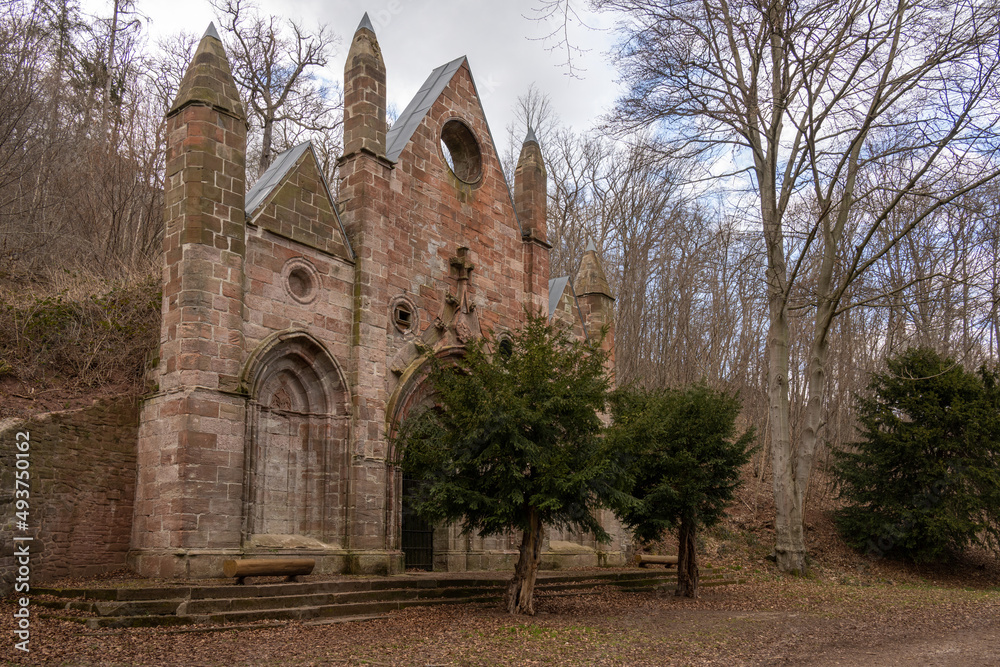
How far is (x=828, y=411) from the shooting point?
28438mm

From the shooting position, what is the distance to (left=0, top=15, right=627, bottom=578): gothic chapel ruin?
440 inches

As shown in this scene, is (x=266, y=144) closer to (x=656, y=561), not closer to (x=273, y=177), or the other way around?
(x=273, y=177)

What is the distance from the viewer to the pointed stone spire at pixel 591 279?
70.8 ft

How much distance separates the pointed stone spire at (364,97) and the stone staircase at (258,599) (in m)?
7.78

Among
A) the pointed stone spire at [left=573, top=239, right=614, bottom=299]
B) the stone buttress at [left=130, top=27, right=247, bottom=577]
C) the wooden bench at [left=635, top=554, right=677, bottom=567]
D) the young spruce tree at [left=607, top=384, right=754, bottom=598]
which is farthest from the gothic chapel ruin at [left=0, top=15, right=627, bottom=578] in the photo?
the pointed stone spire at [left=573, top=239, right=614, bottom=299]

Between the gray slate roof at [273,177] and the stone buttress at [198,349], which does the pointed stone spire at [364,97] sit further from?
the stone buttress at [198,349]

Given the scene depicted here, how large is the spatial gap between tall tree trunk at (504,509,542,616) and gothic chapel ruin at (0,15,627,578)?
264cm

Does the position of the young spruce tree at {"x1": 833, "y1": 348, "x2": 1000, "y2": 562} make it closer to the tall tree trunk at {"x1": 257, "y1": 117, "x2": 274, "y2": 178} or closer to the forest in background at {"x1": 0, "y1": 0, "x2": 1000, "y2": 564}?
the forest in background at {"x1": 0, "y1": 0, "x2": 1000, "y2": 564}

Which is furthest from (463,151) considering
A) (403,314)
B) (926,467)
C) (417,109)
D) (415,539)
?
(926,467)

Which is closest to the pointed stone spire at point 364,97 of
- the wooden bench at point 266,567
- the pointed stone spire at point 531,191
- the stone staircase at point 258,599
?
the pointed stone spire at point 531,191

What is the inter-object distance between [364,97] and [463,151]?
11.3 ft

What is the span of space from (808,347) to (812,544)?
32.3 feet

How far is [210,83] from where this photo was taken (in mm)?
12266

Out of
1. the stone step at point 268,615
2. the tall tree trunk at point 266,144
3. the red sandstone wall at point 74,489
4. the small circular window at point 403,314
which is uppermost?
the tall tree trunk at point 266,144
